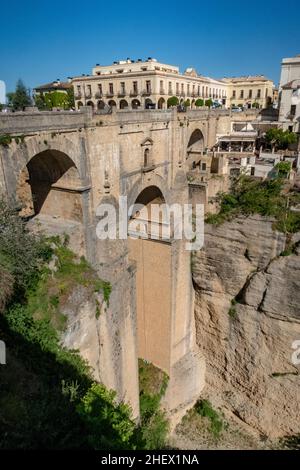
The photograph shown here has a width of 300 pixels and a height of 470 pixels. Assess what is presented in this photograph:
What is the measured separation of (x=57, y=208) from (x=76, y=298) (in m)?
3.29

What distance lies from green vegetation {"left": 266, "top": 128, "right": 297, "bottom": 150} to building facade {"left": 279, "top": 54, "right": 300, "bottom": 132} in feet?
8.96

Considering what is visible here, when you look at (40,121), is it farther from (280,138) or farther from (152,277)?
(280,138)

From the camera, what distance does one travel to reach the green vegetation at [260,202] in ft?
45.9

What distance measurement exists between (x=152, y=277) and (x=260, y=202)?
591 cm

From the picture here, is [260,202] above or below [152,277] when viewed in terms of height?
above

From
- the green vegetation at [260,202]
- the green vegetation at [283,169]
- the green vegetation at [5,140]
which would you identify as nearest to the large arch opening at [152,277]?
the green vegetation at [260,202]

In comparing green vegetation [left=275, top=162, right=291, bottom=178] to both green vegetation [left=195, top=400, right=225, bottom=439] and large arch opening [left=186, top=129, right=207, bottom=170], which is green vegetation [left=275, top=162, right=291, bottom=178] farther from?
green vegetation [left=195, top=400, right=225, bottom=439]

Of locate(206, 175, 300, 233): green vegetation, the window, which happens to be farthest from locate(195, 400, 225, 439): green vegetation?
the window

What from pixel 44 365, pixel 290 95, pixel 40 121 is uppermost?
pixel 290 95

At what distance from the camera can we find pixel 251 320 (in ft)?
49.0

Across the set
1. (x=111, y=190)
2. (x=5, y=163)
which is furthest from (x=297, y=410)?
(x=5, y=163)

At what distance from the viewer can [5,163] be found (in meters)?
7.57

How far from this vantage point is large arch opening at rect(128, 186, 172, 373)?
1420 centimetres

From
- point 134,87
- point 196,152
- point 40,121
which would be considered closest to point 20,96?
point 134,87
